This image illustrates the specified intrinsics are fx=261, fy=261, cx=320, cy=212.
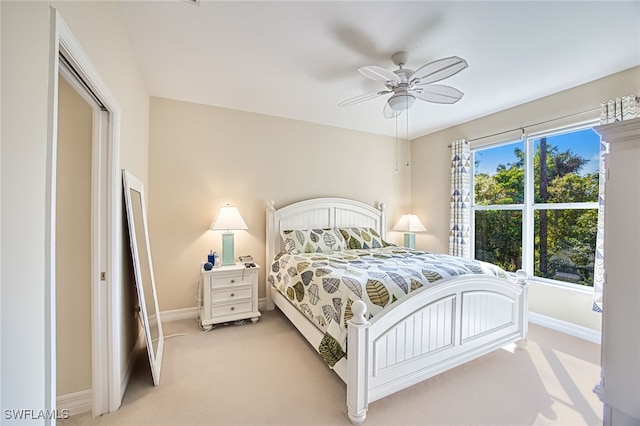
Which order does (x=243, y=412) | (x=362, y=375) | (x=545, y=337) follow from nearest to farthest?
(x=362, y=375) → (x=243, y=412) → (x=545, y=337)

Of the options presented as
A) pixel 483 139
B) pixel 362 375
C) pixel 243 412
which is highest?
pixel 483 139

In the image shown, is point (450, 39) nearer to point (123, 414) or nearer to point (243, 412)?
point (243, 412)

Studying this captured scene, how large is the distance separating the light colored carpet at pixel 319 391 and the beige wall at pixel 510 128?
1.55 ft

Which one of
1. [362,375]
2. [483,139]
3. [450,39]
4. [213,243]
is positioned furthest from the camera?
[483,139]

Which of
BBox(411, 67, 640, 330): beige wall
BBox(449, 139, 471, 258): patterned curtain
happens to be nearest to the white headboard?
BBox(411, 67, 640, 330): beige wall

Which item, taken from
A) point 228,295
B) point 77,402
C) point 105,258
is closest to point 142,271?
point 105,258

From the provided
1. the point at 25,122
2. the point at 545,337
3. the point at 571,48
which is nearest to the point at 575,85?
the point at 571,48

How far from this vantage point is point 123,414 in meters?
1.65

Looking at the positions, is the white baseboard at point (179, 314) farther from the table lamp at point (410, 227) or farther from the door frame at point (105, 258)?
the table lamp at point (410, 227)

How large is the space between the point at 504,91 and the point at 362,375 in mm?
3237

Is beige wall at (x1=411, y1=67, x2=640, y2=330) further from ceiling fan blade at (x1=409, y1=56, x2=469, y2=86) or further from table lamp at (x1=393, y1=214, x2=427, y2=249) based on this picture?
ceiling fan blade at (x1=409, y1=56, x2=469, y2=86)

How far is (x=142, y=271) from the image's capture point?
214 centimetres

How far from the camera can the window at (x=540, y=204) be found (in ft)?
9.22

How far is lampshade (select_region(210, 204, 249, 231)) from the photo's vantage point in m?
2.97
